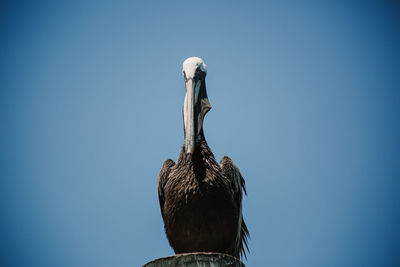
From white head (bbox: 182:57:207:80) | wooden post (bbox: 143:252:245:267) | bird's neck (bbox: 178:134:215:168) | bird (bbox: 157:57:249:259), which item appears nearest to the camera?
wooden post (bbox: 143:252:245:267)

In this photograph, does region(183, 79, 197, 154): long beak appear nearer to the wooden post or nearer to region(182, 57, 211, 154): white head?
region(182, 57, 211, 154): white head

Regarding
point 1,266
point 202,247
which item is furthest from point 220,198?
point 1,266

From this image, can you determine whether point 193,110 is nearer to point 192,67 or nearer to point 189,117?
point 189,117

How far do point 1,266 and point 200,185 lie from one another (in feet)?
117

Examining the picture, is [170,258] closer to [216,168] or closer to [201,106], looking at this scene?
[216,168]

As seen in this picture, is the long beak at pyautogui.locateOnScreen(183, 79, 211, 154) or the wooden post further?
the long beak at pyautogui.locateOnScreen(183, 79, 211, 154)

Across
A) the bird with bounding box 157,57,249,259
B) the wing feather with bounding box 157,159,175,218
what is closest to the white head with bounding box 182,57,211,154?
the bird with bounding box 157,57,249,259

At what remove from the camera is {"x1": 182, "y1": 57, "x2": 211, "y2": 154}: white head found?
548cm

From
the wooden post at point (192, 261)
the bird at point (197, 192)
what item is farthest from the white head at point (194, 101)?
the wooden post at point (192, 261)

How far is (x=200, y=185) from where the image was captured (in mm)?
5473

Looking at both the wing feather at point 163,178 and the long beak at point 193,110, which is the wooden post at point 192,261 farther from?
the wing feather at point 163,178

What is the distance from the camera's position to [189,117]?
18.3ft

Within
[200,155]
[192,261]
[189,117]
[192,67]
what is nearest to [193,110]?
[189,117]

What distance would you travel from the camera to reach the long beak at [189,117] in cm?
541
